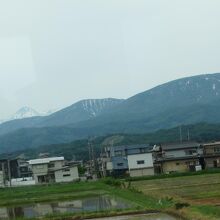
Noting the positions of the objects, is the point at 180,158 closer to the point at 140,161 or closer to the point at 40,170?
the point at 140,161

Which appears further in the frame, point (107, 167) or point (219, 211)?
point (107, 167)

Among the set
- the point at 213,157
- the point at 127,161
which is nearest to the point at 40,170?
the point at 127,161

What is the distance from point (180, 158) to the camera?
56250mm

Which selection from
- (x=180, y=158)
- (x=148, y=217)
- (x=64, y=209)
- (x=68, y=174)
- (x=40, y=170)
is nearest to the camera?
(x=148, y=217)

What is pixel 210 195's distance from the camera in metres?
25.6

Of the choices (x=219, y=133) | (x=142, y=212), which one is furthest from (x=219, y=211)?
(x=219, y=133)

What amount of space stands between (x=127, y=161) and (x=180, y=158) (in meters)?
6.08

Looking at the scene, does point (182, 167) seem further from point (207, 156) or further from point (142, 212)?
point (142, 212)

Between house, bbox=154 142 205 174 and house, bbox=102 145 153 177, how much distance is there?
1.83 metres

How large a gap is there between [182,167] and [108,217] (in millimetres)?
37843

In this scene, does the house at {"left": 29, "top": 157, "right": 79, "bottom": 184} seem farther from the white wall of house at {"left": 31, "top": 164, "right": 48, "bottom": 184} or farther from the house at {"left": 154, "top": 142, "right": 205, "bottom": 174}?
the house at {"left": 154, "top": 142, "right": 205, "bottom": 174}

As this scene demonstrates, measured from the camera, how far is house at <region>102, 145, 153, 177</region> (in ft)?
184

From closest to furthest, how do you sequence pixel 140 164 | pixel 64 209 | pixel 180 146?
1. pixel 64 209
2. pixel 140 164
3. pixel 180 146

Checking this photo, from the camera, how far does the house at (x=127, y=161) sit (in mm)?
55969
